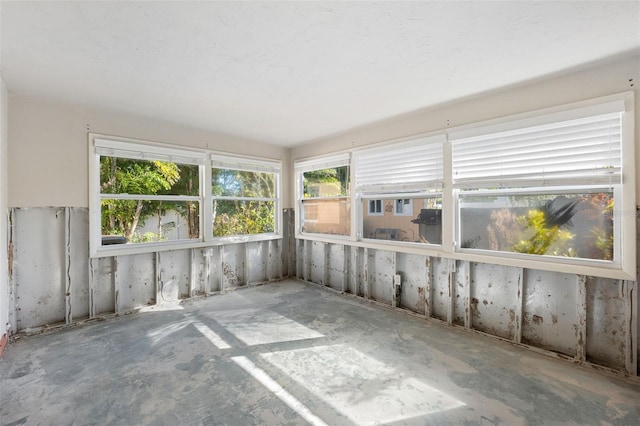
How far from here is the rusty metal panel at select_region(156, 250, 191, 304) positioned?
382 centimetres

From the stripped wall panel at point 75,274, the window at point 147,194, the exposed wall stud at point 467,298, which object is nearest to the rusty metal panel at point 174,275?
the stripped wall panel at point 75,274

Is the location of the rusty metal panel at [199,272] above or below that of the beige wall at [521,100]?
below

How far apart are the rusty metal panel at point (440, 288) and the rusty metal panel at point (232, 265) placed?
3.01 metres

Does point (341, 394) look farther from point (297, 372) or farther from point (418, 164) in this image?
point (418, 164)

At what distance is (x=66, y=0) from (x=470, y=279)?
4.00 meters

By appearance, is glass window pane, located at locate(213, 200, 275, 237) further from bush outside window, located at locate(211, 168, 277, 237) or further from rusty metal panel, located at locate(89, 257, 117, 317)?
rusty metal panel, located at locate(89, 257, 117, 317)

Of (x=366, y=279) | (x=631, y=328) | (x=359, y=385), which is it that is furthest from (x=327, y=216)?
(x=631, y=328)

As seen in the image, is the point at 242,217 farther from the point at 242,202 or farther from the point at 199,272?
the point at 199,272

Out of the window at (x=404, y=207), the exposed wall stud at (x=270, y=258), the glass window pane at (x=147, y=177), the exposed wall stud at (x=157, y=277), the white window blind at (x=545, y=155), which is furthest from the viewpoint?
the exposed wall stud at (x=270, y=258)

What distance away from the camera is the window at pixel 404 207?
11.9 ft

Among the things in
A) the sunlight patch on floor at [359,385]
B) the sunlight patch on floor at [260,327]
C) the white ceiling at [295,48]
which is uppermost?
the white ceiling at [295,48]

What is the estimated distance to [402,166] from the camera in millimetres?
3643

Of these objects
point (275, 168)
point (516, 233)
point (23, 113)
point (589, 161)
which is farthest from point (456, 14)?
point (23, 113)

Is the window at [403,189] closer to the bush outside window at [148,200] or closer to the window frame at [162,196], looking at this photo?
the window frame at [162,196]
